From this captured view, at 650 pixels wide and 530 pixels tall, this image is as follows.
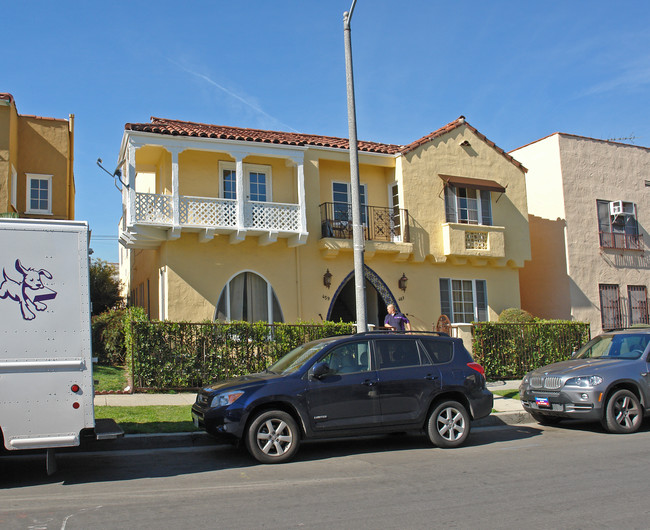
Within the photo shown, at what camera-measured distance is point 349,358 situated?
9070 mm

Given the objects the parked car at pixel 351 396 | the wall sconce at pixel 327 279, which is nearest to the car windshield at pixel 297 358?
the parked car at pixel 351 396

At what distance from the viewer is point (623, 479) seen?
23.4ft

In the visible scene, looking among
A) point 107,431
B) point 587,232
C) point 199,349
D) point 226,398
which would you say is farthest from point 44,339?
point 587,232

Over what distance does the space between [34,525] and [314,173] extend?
47.5 feet

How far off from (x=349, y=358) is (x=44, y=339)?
4078 millimetres

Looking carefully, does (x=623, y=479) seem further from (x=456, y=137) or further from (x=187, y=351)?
(x=456, y=137)

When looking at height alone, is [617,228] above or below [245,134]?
below

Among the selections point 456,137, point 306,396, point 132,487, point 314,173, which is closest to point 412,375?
point 306,396

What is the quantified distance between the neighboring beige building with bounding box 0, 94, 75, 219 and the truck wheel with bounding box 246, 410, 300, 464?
1297 cm

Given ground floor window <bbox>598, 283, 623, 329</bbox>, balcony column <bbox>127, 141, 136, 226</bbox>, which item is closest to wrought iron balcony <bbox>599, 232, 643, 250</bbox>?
ground floor window <bbox>598, 283, 623, 329</bbox>

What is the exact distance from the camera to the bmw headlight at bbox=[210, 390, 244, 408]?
8.23 m

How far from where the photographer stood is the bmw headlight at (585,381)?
33.8ft

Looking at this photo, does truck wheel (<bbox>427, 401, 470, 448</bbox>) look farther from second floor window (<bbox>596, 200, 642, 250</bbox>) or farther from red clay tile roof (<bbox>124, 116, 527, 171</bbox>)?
second floor window (<bbox>596, 200, 642, 250</bbox>)

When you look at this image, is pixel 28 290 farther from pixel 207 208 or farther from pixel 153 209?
pixel 207 208
